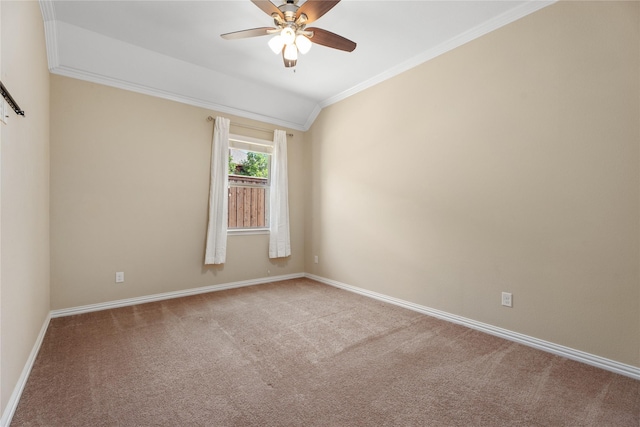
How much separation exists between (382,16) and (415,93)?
3.15 ft

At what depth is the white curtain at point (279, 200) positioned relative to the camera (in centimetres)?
455

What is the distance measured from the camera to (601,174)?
2.11 m

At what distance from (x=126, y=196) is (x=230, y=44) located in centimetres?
207

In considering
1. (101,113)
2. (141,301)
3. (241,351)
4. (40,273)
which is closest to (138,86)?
(101,113)

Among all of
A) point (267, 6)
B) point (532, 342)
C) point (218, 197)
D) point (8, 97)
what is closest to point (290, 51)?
point (267, 6)

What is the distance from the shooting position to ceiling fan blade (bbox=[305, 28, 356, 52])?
7.39 feet

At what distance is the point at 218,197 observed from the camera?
3.98m

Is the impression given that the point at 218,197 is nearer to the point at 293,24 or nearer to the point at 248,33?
the point at 248,33

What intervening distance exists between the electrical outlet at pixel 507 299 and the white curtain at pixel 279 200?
299 cm

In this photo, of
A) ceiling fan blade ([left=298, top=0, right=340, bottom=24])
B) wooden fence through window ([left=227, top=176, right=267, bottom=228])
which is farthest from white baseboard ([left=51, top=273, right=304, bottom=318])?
ceiling fan blade ([left=298, top=0, right=340, bottom=24])

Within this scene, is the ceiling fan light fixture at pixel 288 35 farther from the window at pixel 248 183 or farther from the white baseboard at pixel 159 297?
the white baseboard at pixel 159 297

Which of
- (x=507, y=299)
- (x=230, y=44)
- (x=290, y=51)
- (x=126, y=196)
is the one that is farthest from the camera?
(x=126, y=196)

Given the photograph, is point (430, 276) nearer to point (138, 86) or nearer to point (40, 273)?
point (40, 273)

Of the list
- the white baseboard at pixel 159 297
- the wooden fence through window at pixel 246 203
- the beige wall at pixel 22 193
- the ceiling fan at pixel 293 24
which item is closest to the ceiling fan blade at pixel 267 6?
the ceiling fan at pixel 293 24
